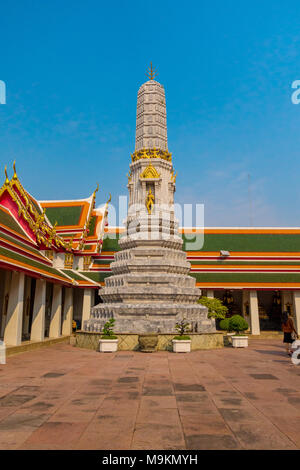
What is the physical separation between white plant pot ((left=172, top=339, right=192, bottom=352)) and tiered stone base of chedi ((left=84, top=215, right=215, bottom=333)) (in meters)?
2.11

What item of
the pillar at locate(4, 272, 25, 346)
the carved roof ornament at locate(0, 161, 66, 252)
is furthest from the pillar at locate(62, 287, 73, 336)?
the pillar at locate(4, 272, 25, 346)

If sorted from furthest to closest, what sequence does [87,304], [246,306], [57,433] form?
[246,306] < [87,304] < [57,433]

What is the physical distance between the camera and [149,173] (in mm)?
22516

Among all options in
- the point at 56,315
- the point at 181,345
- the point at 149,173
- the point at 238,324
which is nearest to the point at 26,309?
the point at 56,315

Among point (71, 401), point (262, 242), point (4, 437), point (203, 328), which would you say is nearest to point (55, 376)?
point (71, 401)

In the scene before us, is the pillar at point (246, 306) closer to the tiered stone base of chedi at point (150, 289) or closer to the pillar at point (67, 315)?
the tiered stone base of chedi at point (150, 289)

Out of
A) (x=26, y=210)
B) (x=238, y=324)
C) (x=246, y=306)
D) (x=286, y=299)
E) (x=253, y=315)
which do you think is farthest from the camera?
(x=286, y=299)

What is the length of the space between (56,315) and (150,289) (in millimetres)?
7395

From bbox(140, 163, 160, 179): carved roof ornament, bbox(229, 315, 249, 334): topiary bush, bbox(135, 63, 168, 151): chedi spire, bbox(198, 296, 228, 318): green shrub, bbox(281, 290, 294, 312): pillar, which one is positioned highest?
bbox(135, 63, 168, 151): chedi spire

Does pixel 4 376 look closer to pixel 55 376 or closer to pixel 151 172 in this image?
pixel 55 376

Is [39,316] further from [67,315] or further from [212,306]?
[212,306]

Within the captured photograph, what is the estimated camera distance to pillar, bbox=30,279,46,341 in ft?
60.1

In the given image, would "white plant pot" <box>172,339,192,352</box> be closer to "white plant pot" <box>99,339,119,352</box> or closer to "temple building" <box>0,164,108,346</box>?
"white plant pot" <box>99,339,119,352</box>
